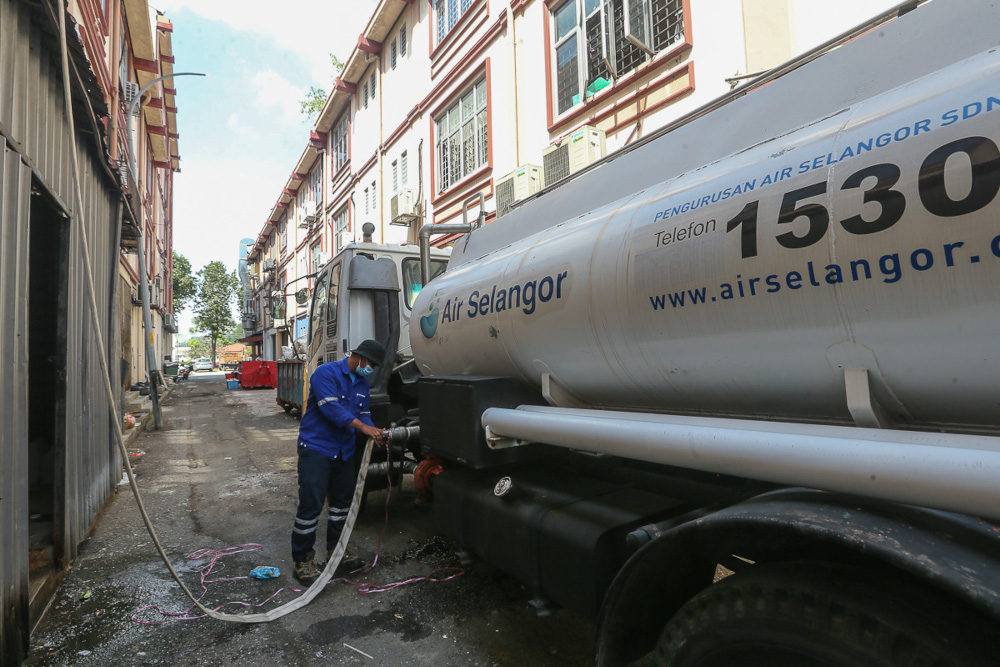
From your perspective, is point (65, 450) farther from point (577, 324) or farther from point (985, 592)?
point (985, 592)

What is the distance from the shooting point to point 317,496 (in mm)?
3859

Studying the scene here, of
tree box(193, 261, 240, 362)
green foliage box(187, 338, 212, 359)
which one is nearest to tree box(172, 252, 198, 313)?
tree box(193, 261, 240, 362)

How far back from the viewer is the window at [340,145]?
812 inches

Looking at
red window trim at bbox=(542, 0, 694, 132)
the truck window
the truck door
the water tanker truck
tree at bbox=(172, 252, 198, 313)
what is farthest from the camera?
tree at bbox=(172, 252, 198, 313)

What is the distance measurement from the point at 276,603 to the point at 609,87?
7.85 m

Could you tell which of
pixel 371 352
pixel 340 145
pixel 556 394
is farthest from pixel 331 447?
pixel 340 145

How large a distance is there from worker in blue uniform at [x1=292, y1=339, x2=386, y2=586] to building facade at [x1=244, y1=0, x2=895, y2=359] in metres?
1.67

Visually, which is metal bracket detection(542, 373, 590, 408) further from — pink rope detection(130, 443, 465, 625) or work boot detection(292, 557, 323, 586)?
work boot detection(292, 557, 323, 586)

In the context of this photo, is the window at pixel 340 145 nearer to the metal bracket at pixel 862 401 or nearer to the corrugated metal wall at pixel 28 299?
the corrugated metal wall at pixel 28 299

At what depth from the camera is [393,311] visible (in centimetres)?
533

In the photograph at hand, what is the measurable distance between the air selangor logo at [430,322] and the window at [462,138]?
8.35 metres

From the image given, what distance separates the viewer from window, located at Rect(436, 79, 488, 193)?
38.2 feet

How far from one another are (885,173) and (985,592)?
1070mm

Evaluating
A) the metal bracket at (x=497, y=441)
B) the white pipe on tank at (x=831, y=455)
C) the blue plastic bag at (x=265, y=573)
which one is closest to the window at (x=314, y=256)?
the blue plastic bag at (x=265, y=573)
